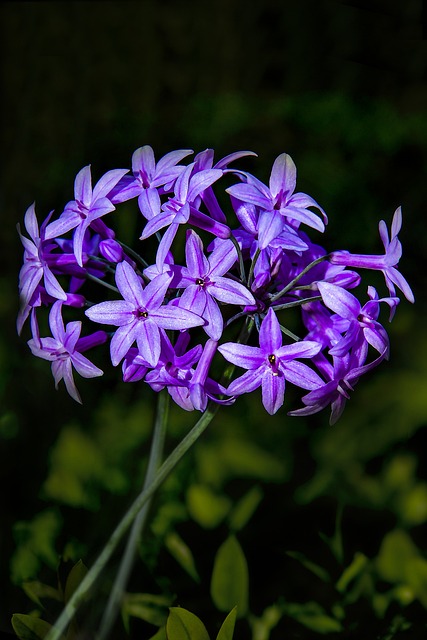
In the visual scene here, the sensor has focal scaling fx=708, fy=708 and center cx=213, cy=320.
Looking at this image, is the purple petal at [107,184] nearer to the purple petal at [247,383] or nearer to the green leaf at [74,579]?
the purple petal at [247,383]

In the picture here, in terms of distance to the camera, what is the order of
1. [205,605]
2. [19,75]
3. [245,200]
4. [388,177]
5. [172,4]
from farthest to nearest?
[388,177] → [172,4] → [19,75] → [205,605] → [245,200]

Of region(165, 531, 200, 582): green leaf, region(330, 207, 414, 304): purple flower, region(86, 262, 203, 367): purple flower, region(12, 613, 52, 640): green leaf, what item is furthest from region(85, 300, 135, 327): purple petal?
region(165, 531, 200, 582): green leaf

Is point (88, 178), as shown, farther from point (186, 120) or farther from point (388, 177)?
point (388, 177)

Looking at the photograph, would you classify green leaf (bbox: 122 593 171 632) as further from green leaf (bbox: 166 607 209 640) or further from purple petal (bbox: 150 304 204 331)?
purple petal (bbox: 150 304 204 331)

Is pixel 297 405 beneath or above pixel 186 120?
beneath

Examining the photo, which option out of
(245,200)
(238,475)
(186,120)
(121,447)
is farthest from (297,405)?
(245,200)

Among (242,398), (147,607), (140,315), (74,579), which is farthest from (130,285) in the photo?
(242,398)

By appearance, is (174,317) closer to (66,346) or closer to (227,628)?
(66,346)

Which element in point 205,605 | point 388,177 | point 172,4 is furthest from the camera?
point 388,177
